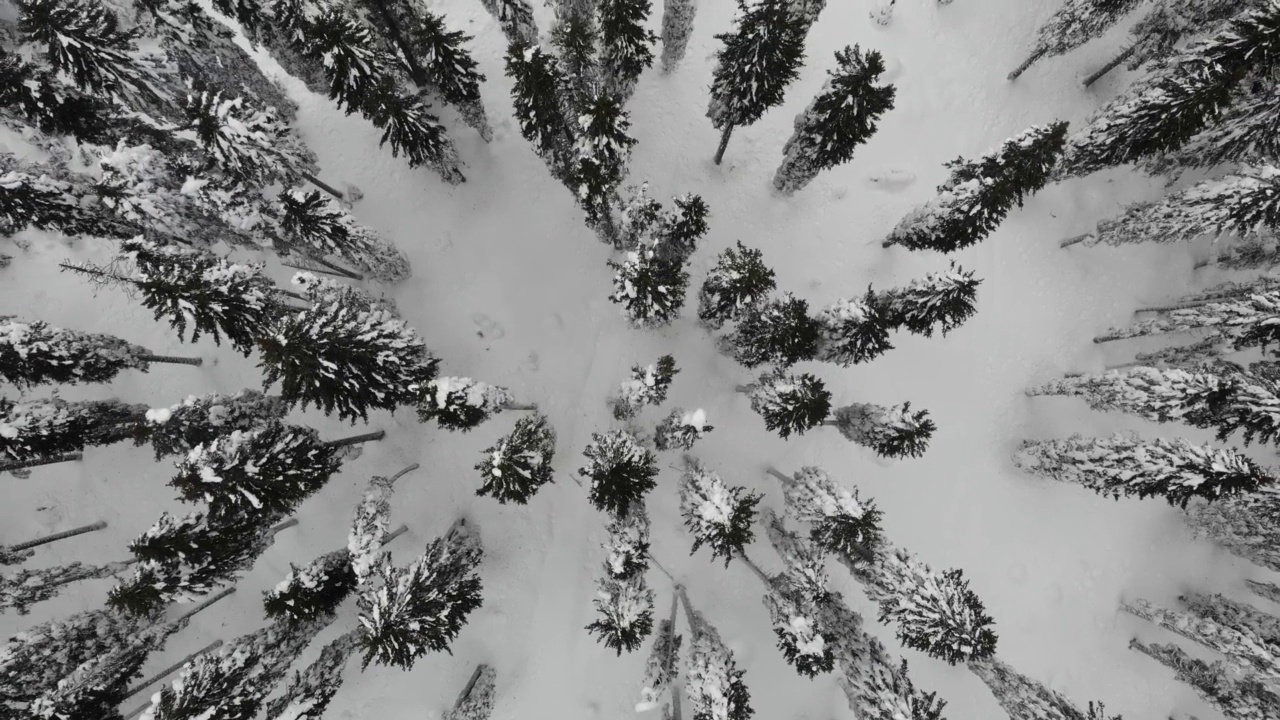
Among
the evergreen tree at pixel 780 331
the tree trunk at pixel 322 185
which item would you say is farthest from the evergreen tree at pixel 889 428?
the tree trunk at pixel 322 185

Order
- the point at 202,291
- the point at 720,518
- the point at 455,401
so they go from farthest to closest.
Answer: the point at 455,401, the point at 720,518, the point at 202,291

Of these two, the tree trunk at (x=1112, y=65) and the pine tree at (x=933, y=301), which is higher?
the tree trunk at (x=1112, y=65)

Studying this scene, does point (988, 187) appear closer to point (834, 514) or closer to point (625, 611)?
point (834, 514)

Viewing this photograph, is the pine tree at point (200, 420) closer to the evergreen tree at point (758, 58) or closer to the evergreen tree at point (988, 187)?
the evergreen tree at point (758, 58)

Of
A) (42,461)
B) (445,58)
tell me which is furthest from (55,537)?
(445,58)

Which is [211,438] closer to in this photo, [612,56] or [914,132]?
[612,56]

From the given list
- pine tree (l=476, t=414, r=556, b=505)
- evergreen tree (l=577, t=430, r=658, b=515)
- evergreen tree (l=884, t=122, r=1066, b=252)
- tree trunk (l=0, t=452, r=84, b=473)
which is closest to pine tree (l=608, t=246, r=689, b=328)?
evergreen tree (l=577, t=430, r=658, b=515)

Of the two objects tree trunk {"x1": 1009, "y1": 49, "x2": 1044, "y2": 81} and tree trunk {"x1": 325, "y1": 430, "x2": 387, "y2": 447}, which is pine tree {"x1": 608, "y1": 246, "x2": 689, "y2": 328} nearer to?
tree trunk {"x1": 325, "y1": 430, "x2": 387, "y2": 447}
